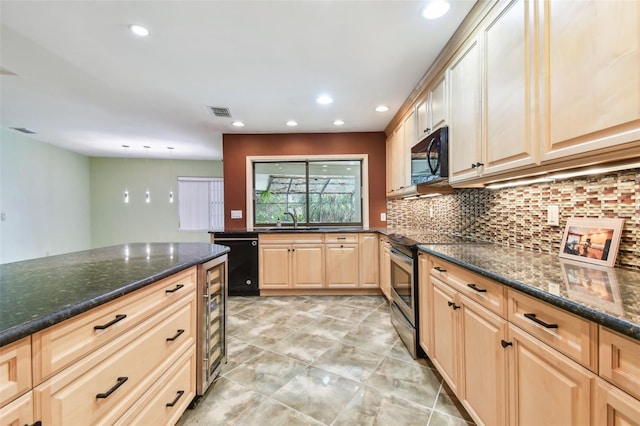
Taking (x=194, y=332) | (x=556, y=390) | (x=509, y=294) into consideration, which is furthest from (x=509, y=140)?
(x=194, y=332)

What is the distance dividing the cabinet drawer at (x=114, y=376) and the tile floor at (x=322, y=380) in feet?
1.82

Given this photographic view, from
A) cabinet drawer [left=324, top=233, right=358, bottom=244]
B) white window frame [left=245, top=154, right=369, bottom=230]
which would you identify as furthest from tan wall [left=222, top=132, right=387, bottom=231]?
cabinet drawer [left=324, top=233, right=358, bottom=244]

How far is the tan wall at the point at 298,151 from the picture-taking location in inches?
169

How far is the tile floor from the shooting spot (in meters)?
1.58

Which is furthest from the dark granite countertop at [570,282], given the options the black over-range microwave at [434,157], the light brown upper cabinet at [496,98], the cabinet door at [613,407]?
the black over-range microwave at [434,157]

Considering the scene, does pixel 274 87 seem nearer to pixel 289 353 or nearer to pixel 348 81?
pixel 348 81

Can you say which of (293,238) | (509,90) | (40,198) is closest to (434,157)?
(509,90)

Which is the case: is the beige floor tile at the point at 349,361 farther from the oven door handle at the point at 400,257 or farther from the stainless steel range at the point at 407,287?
the oven door handle at the point at 400,257

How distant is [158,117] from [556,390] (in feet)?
14.6

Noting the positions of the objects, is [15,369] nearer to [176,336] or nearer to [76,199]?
[176,336]

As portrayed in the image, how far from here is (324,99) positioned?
304cm

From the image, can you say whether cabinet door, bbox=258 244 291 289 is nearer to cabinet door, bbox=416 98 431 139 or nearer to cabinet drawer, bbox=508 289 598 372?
cabinet door, bbox=416 98 431 139

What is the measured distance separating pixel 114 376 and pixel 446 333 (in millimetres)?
1703

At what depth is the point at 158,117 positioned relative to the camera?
145 inches
